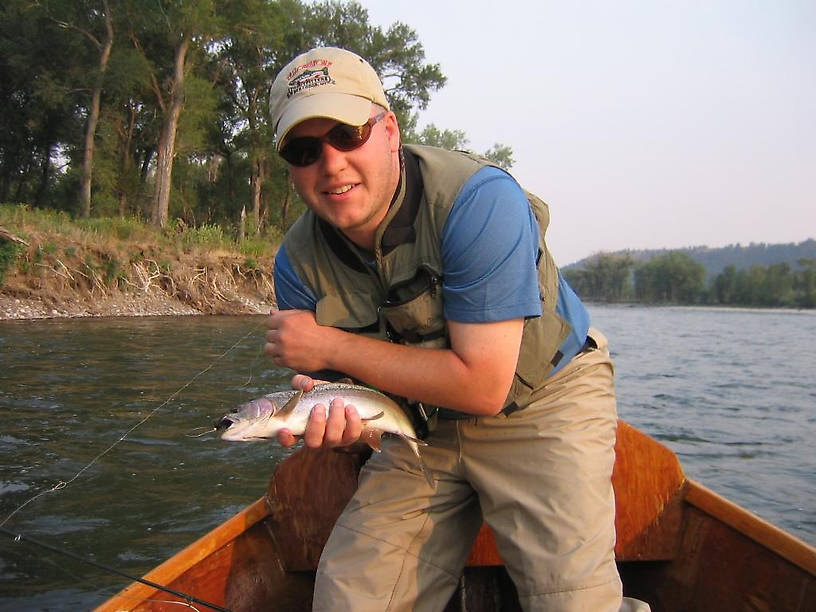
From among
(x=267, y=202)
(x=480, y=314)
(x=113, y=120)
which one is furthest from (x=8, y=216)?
(x=267, y=202)

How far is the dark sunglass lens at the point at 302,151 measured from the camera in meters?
2.39

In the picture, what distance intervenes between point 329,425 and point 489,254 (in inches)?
32.2

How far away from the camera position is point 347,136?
2.35 m

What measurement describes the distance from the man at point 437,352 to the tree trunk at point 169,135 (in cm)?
2800

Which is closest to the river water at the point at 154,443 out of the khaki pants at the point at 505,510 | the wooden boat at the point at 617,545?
the wooden boat at the point at 617,545

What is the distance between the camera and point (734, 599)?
3.07 m

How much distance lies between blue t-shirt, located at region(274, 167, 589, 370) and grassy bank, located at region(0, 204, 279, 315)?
18.7m

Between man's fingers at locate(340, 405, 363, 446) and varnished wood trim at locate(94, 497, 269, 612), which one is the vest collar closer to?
man's fingers at locate(340, 405, 363, 446)

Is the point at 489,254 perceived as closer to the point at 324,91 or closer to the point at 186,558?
the point at 324,91

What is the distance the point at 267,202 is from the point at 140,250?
22181 millimetres

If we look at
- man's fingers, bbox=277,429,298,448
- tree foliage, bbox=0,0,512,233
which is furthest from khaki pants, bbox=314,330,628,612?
tree foliage, bbox=0,0,512,233

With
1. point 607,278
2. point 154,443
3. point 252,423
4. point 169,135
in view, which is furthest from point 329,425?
point 607,278

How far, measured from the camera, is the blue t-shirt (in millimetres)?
2230

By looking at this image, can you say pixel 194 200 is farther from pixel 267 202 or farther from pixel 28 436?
pixel 28 436
